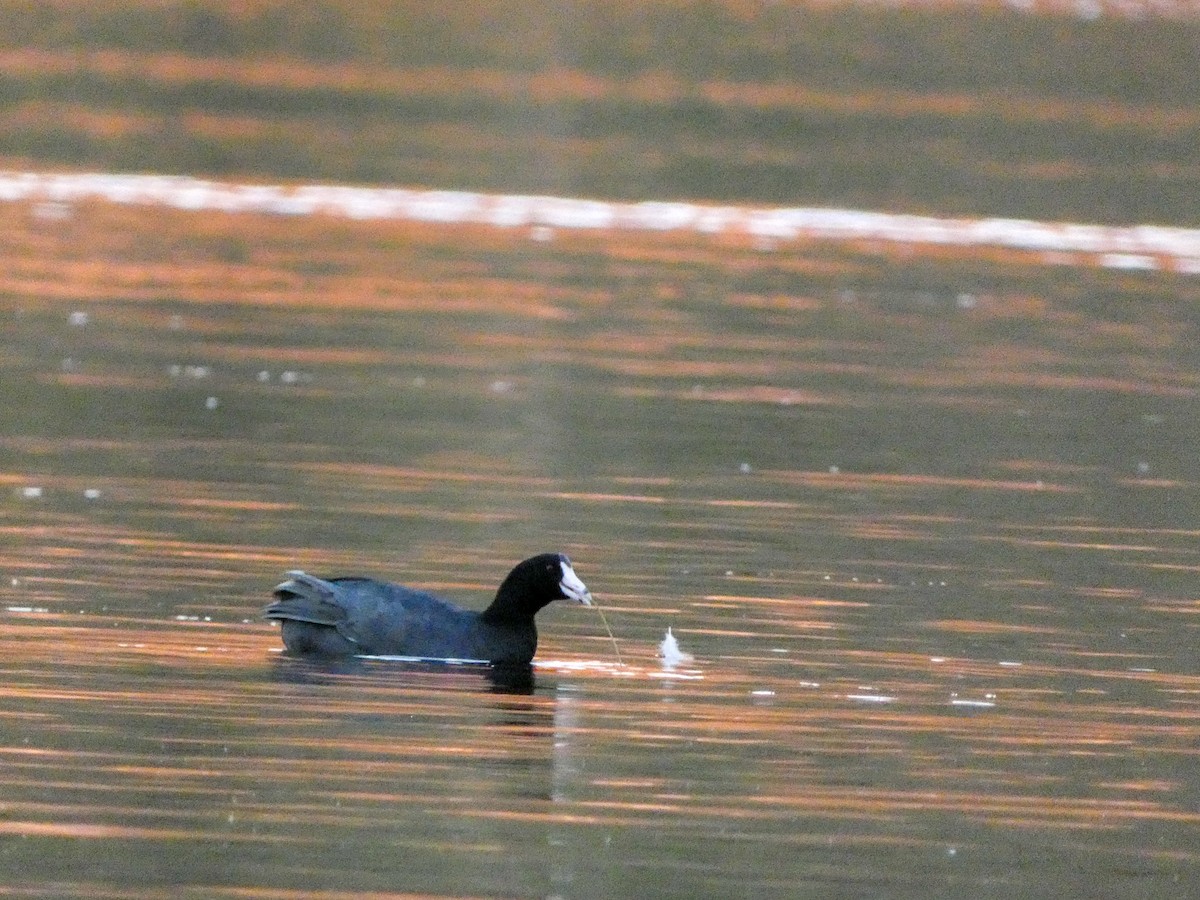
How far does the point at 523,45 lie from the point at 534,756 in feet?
222

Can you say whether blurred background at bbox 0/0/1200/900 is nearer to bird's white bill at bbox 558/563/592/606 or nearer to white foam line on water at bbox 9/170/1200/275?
white foam line on water at bbox 9/170/1200/275

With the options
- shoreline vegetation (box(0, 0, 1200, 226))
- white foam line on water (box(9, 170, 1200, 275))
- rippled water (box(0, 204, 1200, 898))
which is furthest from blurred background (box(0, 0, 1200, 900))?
shoreline vegetation (box(0, 0, 1200, 226))

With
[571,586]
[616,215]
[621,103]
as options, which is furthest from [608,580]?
[621,103]

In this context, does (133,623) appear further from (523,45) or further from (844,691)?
(523,45)

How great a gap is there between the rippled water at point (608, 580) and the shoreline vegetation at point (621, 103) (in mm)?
14829

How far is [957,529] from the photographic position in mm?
20188

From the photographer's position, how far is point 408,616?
15.3 metres

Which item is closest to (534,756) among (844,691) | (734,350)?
(844,691)

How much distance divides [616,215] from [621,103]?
797 inches

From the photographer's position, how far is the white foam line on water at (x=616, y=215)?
139 ft

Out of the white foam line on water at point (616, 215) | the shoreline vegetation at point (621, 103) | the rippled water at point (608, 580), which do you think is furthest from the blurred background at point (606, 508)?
the shoreline vegetation at point (621, 103)

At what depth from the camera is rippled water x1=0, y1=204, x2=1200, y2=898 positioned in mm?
11859

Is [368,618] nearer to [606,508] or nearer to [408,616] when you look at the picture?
[408,616]

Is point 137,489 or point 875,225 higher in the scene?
point 875,225
